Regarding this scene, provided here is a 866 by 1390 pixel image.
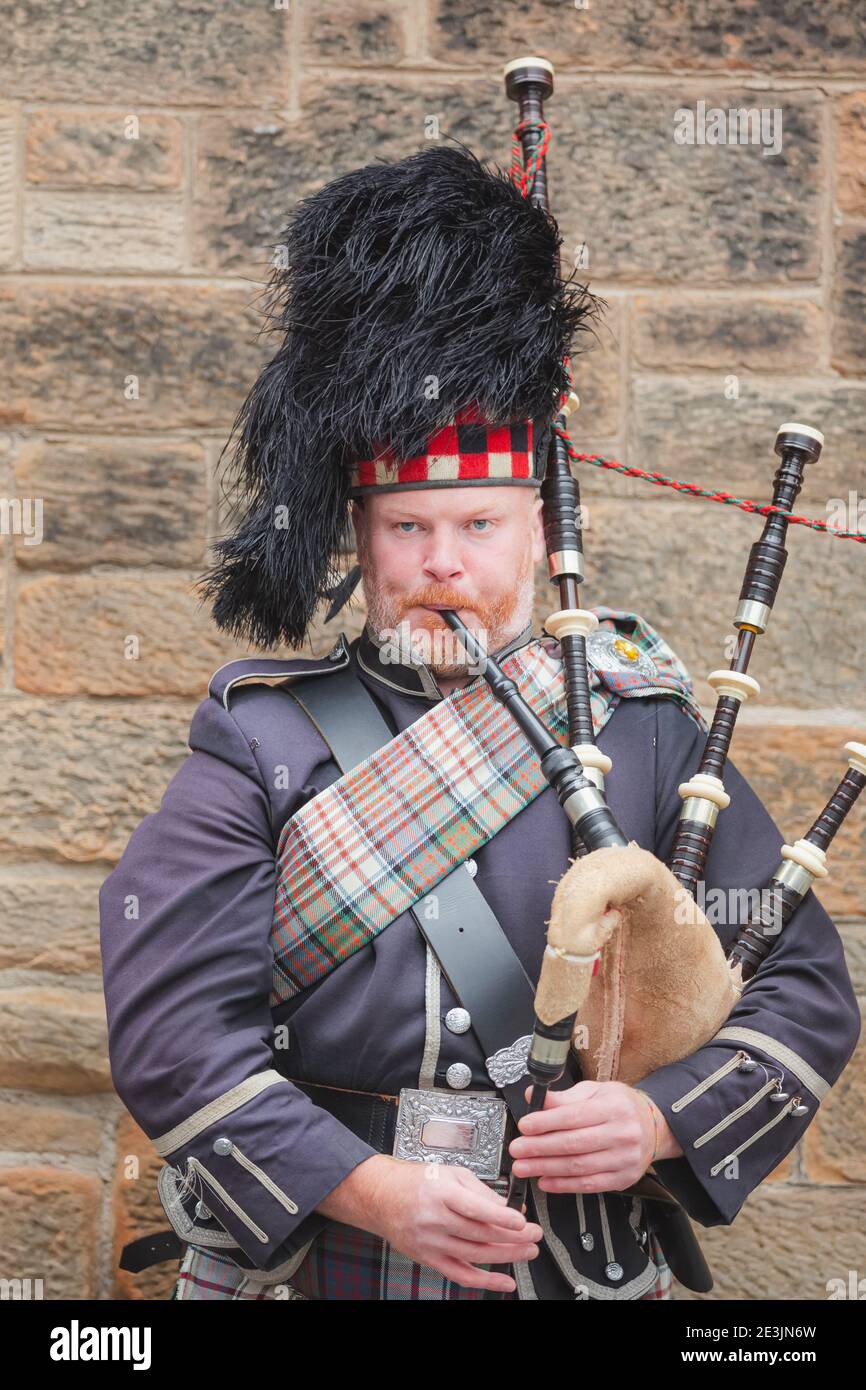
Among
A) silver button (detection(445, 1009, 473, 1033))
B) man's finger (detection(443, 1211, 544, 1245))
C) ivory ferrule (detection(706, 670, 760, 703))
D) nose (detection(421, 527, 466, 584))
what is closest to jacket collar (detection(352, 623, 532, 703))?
nose (detection(421, 527, 466, 584))

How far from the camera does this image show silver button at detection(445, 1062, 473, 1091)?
1760 millimetres

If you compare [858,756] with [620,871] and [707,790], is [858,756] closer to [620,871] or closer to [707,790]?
[707,790]

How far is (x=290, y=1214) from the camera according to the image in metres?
1.67

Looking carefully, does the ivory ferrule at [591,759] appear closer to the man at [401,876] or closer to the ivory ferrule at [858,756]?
the man at [401,876]

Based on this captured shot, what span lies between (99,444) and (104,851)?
0.71 metres

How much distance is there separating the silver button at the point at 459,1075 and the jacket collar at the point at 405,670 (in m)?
0.47

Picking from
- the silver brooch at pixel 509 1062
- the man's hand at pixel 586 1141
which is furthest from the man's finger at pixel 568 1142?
the silver brooch at pixel 509 1062

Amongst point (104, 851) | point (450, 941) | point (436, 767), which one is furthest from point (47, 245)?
point (450, 941)

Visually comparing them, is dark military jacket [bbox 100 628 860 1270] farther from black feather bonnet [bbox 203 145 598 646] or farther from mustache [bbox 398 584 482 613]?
black feather bonnet [bbox 203 145 598 646]

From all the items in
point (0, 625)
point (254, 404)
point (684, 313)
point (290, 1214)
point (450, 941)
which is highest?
point (684, 313)

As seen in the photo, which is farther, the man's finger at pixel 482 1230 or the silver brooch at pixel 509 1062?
the silver brooch at pixel 509 1062

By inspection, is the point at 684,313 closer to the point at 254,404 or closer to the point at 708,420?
the point at 708,420

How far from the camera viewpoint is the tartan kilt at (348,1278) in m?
1.79

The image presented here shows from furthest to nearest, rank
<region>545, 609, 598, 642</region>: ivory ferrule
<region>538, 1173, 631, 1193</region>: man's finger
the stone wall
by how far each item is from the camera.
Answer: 1. the stone wall
2. <region>545, 609, 598, 642</region>: ivory ferrule
3. <region>538, 1173, 631, 1193</region>: man's finger
